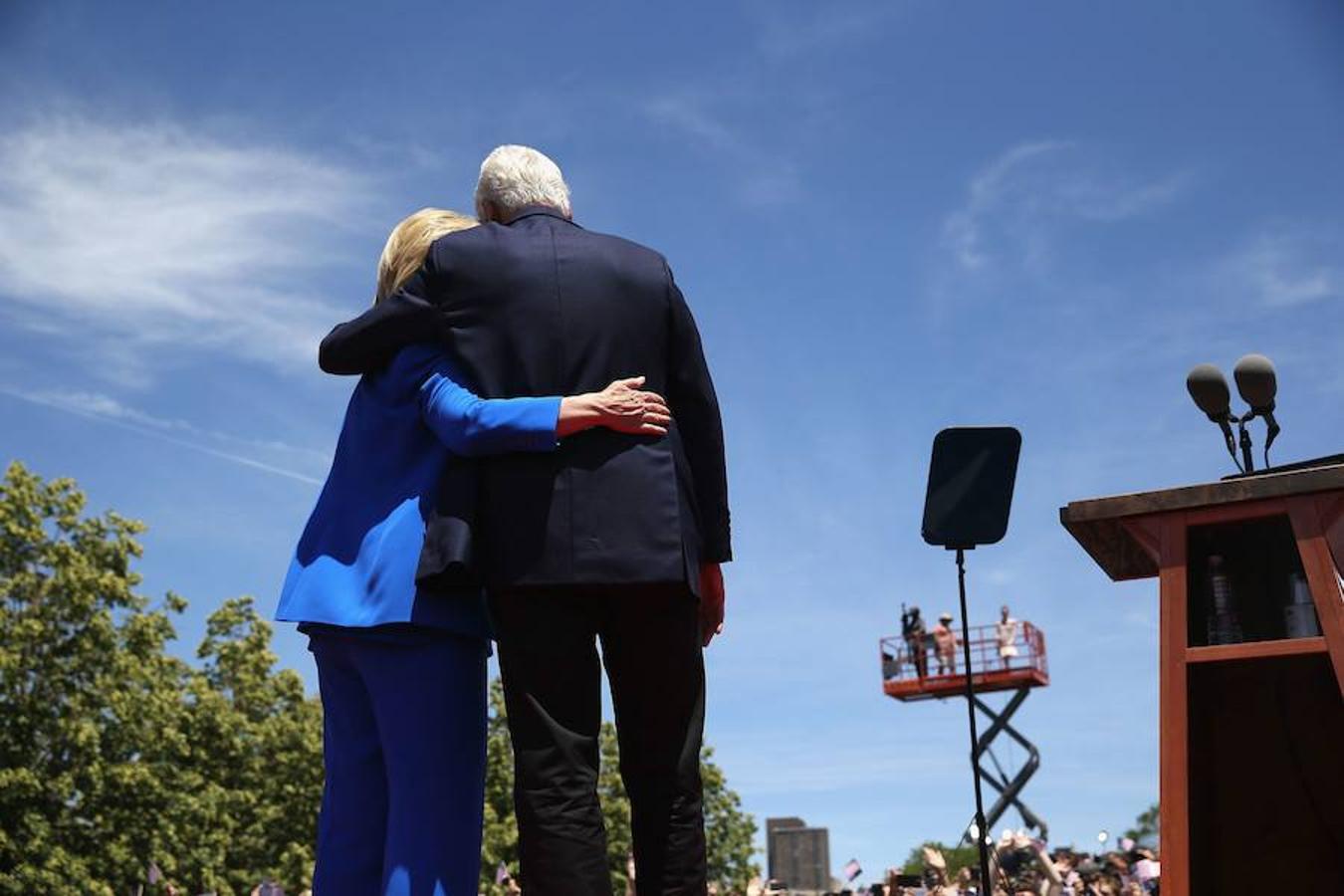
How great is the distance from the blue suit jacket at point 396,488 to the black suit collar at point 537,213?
1.19 ft

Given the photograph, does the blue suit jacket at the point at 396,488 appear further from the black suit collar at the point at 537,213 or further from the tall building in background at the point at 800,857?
the tall building in background at the point at 800,857

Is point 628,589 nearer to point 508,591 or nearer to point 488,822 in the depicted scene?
point 508,591

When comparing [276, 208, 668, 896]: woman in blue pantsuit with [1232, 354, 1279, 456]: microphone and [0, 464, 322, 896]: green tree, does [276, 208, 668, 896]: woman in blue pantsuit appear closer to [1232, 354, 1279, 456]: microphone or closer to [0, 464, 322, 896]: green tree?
[1232, 354, 1279, 456]: microphone

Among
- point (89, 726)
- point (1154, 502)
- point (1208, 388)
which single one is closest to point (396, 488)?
point (1154, 502)

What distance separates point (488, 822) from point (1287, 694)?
123 feet

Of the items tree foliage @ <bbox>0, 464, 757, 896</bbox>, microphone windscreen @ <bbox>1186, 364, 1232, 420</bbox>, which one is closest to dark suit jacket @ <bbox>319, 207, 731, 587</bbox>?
microphone windscreen @ <bbox>1186, 364, 1232, 420</bbox>

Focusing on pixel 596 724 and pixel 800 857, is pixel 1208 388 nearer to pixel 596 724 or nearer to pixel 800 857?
pixel 596 724

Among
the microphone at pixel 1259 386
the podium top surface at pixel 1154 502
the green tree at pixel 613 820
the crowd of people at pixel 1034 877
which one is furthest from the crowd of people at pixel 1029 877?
the green tree at pixel 613 820

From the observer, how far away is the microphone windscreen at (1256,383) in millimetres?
4898

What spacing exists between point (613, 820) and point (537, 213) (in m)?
37.3

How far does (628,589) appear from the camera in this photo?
2.63 m

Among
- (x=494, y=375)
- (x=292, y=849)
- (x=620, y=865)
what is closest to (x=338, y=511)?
(x=494, y=375)

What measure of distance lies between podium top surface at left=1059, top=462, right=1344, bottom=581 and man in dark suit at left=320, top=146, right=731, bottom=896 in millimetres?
1279

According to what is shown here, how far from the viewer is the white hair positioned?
3.08m
